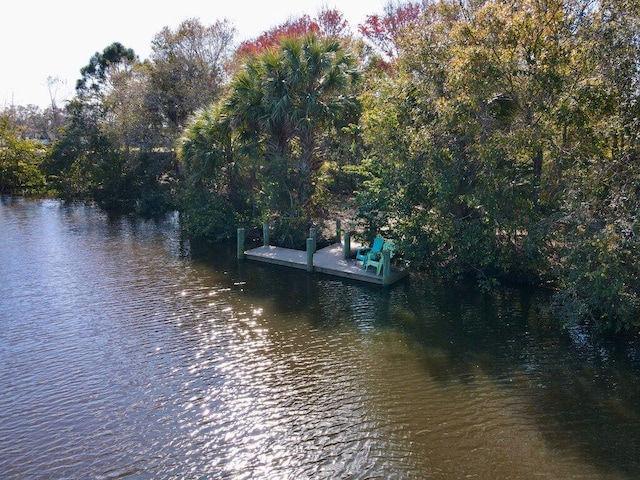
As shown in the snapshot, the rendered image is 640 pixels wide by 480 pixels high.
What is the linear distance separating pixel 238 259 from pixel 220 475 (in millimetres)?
11675

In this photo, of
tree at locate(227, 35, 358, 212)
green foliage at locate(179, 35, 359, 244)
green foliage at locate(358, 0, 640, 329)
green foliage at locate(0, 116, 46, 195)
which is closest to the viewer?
green foliage at locate(358, 0, 640, 329)

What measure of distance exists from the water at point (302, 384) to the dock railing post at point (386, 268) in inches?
17.8

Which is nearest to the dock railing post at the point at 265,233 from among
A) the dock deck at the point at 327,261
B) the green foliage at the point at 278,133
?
the dock deck at the point at 327,261

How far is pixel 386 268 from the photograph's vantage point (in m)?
14.6

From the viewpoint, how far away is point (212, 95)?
91.1 ft

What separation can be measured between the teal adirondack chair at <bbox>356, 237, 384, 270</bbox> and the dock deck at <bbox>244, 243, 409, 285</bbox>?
222 millimetres

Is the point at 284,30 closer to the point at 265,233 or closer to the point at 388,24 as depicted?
the point at 388,24

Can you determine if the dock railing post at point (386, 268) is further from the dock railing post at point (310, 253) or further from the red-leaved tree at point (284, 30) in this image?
the red-leaved tree at point (284, 30)

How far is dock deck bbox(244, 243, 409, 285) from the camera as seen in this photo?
1527cm

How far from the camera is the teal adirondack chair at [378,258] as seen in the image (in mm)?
15009

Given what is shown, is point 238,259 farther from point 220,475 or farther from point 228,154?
point 220,475

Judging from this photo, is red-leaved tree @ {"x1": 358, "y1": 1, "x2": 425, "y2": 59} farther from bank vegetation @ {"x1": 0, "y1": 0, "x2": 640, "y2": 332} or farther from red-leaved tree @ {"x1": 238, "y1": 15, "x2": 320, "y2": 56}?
bank vegetation @ {"x1": 0, "y1": 0, "x2": 640, "y2": 332}

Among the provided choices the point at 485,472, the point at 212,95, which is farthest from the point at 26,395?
the point at 212,95

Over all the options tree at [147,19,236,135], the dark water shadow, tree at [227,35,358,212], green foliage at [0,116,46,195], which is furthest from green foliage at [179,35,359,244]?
green foliage at [0,116,46,195]
